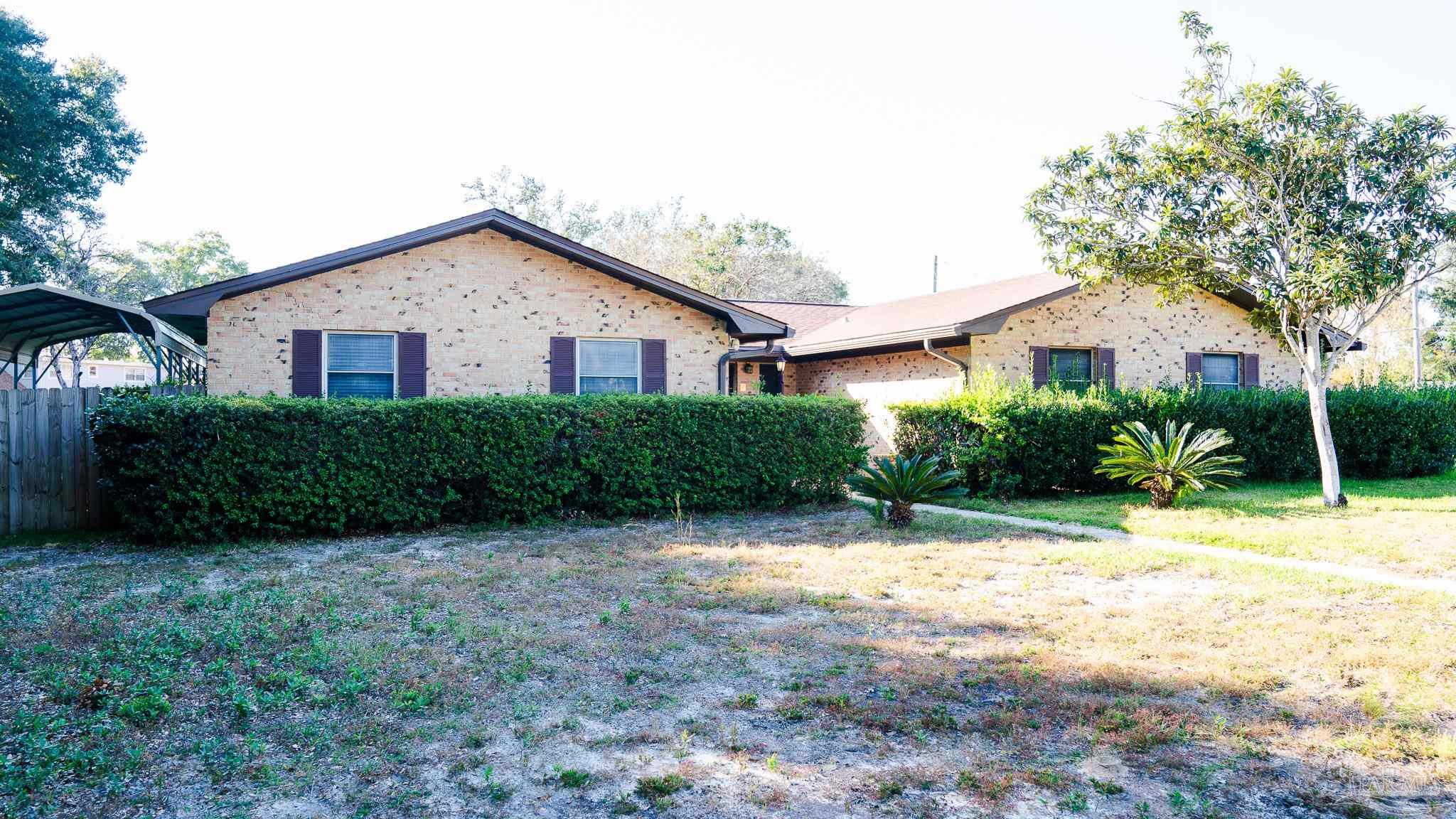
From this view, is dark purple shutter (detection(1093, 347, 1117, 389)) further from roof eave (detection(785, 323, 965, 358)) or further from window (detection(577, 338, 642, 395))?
window (detection(577, 338, 642, 395))

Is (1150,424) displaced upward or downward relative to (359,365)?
downward

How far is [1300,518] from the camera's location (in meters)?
11.0

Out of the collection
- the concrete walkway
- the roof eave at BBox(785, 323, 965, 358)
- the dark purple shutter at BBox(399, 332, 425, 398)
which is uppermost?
the roof eave at BBox(785, 323, 965, 358)

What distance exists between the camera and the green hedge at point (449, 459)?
929 cm

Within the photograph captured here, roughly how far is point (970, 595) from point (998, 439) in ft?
21.1

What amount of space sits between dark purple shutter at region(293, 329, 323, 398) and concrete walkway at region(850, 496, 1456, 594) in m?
8.71

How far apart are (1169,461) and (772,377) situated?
36.1 ft

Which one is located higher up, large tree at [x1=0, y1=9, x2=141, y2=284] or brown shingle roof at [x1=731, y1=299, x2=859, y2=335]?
large tree at [x1=0, y1=9, x2=141, y2=284]

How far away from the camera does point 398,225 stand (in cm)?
4297

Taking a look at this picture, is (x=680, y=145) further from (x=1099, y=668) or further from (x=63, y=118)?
(x=1099, y=668)

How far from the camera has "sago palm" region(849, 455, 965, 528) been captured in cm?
1061

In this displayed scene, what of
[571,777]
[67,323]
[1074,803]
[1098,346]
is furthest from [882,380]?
[571,777]

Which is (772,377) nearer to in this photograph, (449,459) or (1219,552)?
(449,459)

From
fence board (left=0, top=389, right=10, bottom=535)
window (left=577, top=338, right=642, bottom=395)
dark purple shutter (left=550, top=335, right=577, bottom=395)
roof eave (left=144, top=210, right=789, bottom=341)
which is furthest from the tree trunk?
fence board (left=0, top=389, right=10, bottom=535)
